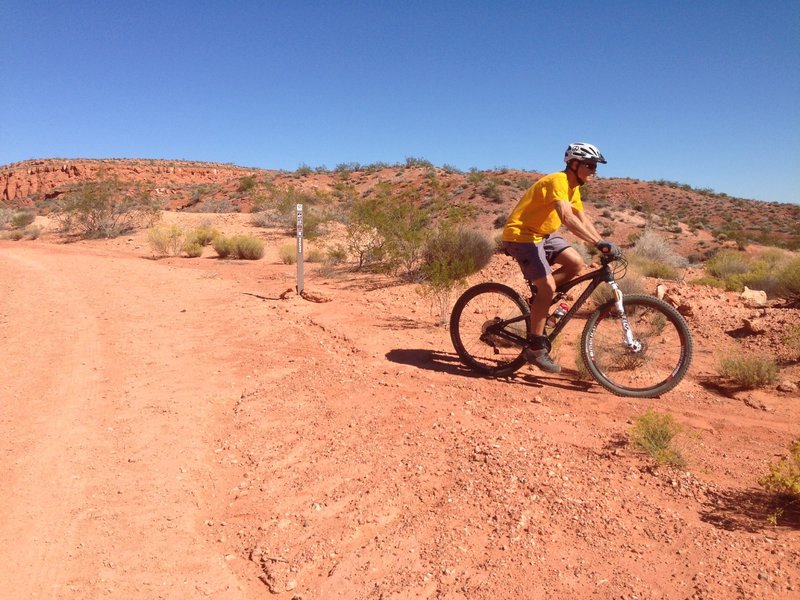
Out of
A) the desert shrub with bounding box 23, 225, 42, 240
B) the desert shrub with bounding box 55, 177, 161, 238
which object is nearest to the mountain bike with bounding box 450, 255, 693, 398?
the desert shrub with bounding box 55, 177, 161, 238

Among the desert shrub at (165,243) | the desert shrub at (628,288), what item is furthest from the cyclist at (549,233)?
the desert shrub at (165,243)

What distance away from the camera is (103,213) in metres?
21.2

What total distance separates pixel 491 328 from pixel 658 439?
2122 mm

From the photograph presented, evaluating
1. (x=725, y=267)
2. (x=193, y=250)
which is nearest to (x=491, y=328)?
(x=725, y=267)

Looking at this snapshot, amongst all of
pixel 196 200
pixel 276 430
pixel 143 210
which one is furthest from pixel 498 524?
pixel 196 200

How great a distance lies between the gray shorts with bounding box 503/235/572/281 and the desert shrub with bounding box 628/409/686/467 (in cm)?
160

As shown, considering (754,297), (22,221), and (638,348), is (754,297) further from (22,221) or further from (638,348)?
(22,221)

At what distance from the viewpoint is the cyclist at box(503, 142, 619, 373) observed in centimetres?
475

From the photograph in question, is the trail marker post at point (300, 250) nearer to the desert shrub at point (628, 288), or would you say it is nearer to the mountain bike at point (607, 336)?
the mountain bike at point (607, 336)

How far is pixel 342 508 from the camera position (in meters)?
3.26

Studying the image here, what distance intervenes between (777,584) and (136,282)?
1088 centimetres

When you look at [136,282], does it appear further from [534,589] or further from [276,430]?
[534,589]

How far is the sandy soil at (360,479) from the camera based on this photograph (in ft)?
8.75

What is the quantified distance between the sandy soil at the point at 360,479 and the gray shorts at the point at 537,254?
1.05 metres
